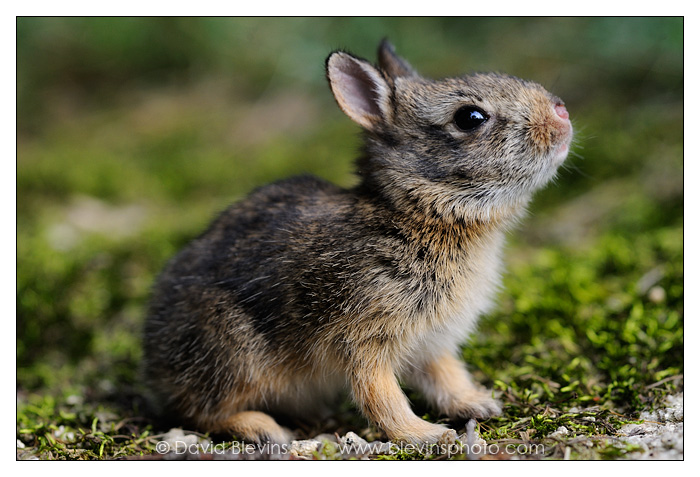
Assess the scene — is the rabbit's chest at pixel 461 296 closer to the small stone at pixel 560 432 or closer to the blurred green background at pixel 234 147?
the small stone at pixel 560 432

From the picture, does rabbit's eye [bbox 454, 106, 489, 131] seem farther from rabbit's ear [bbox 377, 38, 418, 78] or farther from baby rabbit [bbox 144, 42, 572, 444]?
rabbit's ear [bbox 377, 38, 418, 78]

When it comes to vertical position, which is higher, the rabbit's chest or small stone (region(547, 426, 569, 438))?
the rabbit's chest

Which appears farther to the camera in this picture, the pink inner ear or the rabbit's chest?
the pink inner ear

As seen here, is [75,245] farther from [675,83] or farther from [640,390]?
[675,83]

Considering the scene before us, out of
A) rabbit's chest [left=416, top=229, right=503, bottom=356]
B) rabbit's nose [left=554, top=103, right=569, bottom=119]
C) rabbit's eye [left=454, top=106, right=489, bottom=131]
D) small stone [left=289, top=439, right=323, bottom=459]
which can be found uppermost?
rabbit's nose [left=554, top=103, right=569, bottom=119]

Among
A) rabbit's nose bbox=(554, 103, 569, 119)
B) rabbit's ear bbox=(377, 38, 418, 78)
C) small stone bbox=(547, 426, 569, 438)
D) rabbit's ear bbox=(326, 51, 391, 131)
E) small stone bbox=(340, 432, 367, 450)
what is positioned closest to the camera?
small stone bbox=(547, 426, 569, 438)

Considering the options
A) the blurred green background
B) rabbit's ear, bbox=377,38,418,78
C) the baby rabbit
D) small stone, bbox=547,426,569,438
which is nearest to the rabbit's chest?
the baby rabbit
